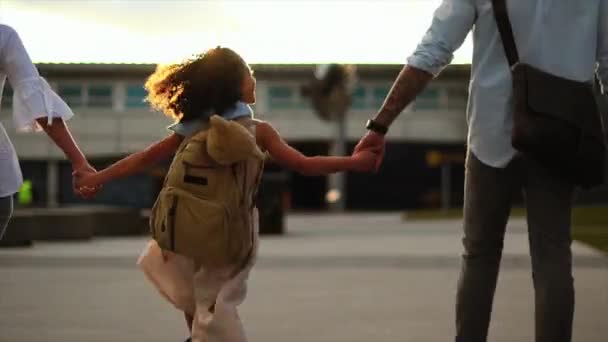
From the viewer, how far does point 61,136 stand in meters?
4.22

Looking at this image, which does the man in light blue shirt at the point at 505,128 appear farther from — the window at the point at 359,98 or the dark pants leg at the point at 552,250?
the window at the point at 359,98

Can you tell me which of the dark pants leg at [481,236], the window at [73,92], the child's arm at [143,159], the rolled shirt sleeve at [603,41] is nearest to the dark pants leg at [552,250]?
the dark pants leg at [481,236]

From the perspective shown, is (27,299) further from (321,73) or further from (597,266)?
(321,73)

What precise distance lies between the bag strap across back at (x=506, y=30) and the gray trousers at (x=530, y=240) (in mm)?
357

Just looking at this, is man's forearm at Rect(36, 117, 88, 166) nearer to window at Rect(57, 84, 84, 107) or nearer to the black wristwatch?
the black wristwatch

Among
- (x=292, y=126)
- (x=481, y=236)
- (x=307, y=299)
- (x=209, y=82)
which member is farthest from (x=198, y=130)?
(x=292, y=126)

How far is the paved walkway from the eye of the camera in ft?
20.2

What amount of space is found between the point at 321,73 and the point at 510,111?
55006 mm

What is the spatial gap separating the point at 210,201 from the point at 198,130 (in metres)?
0.29

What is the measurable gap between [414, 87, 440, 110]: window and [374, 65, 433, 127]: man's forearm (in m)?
52.6

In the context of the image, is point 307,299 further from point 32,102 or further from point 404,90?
point 32,102

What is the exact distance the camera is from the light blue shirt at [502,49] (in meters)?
3.94

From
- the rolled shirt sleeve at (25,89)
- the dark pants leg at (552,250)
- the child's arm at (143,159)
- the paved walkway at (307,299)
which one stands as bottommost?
the paved walkway at (307,299)

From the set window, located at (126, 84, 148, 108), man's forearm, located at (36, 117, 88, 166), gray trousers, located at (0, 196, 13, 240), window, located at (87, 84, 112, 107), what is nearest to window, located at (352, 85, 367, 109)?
window, located at (126, 84, 148, 108)
